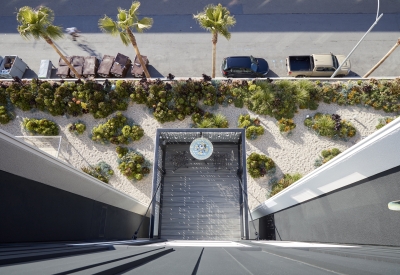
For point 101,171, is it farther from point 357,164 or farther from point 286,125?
point 357,164

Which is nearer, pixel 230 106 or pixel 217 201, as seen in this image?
pixel 217 201

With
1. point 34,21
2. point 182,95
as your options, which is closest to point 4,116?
point 34,21

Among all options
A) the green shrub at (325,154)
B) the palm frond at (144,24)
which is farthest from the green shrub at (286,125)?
the palm frond at (144,24)

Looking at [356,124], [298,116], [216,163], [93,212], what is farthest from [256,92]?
[93,212]

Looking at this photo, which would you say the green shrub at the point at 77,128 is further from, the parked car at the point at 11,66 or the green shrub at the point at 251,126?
the green shrub at the point at 251,126

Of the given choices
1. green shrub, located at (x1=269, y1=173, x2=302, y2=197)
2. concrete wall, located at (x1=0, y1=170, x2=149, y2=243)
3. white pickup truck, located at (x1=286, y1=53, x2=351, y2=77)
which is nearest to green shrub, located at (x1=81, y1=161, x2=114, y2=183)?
concrete wall, located at (x1=0, y1=170, x2=149, y2=243)

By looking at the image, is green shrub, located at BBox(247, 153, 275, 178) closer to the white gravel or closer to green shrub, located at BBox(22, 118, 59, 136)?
the white gravel

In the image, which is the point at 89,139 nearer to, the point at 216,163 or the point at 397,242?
the point at 216,163
